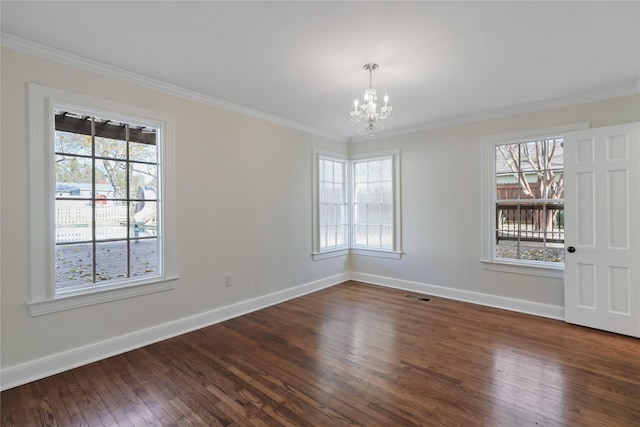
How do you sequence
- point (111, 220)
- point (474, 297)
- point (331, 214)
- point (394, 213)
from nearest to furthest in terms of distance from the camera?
1. point (111, 220)
2. point (474, 297)
3. point (394, 213)
4. point (331, 214)

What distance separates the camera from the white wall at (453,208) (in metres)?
3.70

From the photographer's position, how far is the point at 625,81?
3045 millimetres

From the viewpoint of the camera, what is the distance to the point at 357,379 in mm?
2350

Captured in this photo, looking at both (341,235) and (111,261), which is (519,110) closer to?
(341,235)

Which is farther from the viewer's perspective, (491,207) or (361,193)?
(361,193)

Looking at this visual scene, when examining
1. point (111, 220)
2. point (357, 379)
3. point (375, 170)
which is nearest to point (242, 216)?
point (111, 220)

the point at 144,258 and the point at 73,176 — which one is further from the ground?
the point at 73,176

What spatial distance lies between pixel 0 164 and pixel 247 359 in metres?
2.46

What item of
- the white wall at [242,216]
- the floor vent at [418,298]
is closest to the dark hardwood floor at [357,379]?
the white wall at [242,216]

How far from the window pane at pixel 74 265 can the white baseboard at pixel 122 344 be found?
0.59 m

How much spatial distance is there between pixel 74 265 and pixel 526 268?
16.3 ft

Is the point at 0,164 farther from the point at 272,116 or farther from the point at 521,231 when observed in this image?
the point at 521,231

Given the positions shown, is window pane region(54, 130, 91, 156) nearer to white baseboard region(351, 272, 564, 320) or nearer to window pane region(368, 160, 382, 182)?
window pane region(368, 160, 382, 182)

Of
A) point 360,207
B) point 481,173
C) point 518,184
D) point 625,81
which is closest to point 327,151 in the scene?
point 360,207
